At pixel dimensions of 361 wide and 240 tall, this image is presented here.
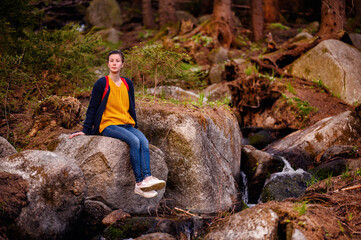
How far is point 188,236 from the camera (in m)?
4.31

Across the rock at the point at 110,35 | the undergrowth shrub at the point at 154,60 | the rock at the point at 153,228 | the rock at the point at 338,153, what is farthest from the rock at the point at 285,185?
the rock at the point at 110,35

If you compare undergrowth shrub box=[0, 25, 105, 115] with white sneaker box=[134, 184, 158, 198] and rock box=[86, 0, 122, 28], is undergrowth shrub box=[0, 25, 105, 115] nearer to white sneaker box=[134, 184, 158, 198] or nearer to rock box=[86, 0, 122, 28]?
white sneaker box=[134, 184, 158, 198]

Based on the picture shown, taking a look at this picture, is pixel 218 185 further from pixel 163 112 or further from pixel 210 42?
pixel 210 42

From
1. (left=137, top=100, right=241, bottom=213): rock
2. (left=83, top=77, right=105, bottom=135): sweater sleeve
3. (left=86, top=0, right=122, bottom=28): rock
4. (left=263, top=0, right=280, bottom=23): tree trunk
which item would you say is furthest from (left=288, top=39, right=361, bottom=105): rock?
(left=86, top=0, right=122, bottom=28): rock

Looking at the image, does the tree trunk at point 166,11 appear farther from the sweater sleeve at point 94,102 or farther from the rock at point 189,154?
the sweater sleeve at point 94,102

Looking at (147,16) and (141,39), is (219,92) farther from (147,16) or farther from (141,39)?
(147,16)

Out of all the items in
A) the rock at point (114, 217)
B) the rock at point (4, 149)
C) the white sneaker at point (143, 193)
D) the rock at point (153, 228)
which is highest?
the rock at point (4, 149)

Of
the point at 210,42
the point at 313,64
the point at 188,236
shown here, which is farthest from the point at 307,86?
the point at 188,236

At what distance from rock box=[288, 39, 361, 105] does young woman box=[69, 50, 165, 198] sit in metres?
7.77

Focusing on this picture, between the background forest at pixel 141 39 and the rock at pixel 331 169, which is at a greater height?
the background forest at pixel 141 39

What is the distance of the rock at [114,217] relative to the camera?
4129mm

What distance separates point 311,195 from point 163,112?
2841mm

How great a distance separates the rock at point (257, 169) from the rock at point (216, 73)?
18.4 ft

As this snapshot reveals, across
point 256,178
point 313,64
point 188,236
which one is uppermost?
point 313,64
